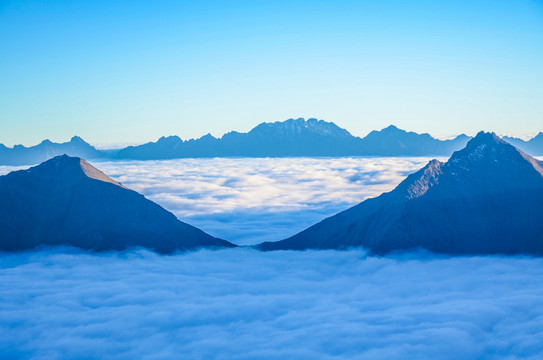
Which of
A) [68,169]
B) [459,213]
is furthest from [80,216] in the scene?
[459,213]

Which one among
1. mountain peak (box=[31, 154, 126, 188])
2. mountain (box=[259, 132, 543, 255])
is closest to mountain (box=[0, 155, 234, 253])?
mountain peak (box=[31, 154, 126, 188])

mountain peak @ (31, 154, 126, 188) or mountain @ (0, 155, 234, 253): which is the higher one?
mountain peak @ (31, 154, 126, 188)

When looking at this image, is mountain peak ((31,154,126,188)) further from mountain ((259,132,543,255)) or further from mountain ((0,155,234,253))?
mountain ((259,132,543,255))

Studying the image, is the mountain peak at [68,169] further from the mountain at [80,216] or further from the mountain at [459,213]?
the mountain at [459,213]

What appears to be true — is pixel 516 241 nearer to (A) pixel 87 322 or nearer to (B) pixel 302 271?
(B) pixel 302 271

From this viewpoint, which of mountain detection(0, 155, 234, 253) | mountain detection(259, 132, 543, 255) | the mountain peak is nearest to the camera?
mountain detection(259, 132, 543, 255)

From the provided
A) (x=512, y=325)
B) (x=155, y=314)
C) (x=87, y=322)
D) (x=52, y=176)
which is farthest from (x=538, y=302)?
(x=52, y=176)
